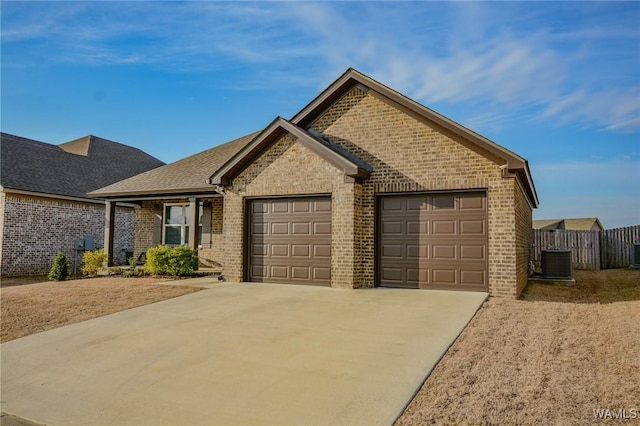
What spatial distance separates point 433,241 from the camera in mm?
10242

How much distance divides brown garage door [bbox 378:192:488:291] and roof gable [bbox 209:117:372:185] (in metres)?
1.35

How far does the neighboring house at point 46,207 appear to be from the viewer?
16.8 metres

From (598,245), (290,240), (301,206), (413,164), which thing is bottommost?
(598,245)

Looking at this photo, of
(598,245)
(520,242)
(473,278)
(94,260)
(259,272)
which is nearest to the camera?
(473,278)

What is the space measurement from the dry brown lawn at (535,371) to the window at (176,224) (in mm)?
12931

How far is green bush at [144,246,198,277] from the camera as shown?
549 inches

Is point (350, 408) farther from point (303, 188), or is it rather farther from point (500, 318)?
point (303, 188)

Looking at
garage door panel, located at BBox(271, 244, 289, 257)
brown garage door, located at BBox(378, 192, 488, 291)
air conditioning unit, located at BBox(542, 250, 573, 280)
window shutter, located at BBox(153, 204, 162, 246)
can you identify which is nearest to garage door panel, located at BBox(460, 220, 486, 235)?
brown garage door, located at BBox(378, 192, 488, 291)

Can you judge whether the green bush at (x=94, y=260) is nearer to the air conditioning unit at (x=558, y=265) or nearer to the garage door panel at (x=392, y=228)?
the garage door panel at (x=392, y=228)

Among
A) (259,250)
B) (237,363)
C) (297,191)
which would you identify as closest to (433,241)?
(297,191)

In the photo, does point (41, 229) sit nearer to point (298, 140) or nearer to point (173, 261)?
point (173, 261)

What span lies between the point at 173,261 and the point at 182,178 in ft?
11.7

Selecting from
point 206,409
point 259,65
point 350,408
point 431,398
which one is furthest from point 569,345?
point 259,65

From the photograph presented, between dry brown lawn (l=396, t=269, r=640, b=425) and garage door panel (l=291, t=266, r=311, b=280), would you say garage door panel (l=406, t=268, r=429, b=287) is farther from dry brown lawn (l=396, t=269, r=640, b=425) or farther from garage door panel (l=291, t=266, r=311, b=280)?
garage door panel (l=291, t=266, r=311, b=280)
